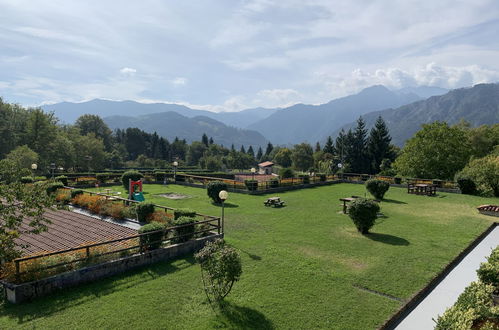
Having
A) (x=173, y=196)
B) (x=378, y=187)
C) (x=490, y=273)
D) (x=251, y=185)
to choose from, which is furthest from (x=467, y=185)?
(x=173, y=196)


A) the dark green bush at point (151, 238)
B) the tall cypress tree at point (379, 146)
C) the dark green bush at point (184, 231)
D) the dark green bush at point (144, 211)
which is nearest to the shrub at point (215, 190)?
the dark green bush at point (144, 211)

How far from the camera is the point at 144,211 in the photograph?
46.3 feet

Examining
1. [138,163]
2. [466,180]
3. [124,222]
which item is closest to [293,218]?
[124,222]

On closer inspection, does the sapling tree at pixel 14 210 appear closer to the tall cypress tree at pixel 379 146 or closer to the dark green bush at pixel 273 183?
the dark green bush at pixel 273 183

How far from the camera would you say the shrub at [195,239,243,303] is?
7.18 m

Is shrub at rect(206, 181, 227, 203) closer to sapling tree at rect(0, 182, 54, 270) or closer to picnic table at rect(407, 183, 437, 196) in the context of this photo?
sapling tree at rect(0, 182, 54, 270)

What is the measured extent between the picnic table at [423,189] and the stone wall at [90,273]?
836 inches

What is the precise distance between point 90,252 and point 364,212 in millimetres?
10812

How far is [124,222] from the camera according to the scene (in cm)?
1450

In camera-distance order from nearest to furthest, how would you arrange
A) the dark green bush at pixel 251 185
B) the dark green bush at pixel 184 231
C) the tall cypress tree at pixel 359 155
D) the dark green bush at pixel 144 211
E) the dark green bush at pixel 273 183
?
the dark green bush at pixel 184 231 < the dark green bush at pixel 144 211 < the dark green bush at pixel 251 185 < the dark green bush at pixel 273 183 < the tall cypress tree at pixel 359 155

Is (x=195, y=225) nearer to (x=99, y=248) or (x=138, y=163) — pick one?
(x=99, y=248)

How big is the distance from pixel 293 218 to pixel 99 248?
32.5 feet

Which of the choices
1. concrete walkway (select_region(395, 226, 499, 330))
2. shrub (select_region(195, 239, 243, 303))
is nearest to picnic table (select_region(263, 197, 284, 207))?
concrete walkway (select_region(395, 226, 499, 330))

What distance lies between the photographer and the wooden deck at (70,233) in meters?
11.0
